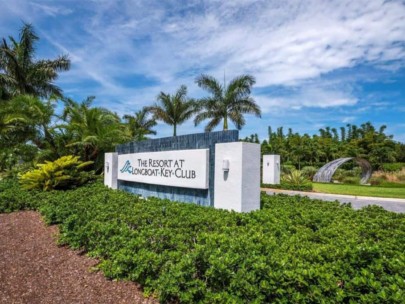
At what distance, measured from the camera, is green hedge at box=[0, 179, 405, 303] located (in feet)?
8.41

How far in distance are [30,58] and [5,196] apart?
54.9ft

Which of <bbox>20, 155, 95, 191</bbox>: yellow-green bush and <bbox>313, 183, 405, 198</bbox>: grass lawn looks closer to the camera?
<bbox>20, 155, 95, 191</bbox>: yellow-green bush

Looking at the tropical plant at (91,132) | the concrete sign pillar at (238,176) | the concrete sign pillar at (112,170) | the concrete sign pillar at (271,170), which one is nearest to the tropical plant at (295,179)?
the concrete sign pillar at (271,170)

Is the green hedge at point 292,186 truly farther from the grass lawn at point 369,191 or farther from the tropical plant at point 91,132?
the tropical plant at point 91,132

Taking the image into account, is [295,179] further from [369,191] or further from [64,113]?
[64,113]

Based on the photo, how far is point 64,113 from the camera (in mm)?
14789

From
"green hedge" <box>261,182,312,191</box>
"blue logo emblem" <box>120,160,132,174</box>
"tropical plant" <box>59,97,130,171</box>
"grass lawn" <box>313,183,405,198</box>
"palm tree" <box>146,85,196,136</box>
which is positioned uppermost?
"palm tree" <box>146,85,196,136</box>

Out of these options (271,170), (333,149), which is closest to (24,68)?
(271,170)

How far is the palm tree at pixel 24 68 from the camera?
20.3m

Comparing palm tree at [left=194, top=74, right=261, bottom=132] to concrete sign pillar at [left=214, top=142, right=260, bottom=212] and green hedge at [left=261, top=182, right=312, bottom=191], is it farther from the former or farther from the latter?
concrete sign pillar at [left=214, top=142, right=260, bottom=212]

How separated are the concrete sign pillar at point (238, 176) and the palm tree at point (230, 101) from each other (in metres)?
16.8

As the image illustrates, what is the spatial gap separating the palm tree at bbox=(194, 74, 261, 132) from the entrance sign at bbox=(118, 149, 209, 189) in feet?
45.6

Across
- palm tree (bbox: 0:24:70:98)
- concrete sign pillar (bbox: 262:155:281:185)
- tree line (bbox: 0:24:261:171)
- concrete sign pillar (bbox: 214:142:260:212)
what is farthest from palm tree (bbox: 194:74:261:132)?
concrete sign pillar (bbox: 214:142:260:212)

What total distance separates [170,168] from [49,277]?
3790 millimetres
